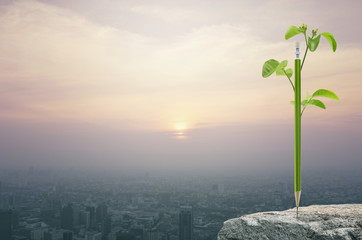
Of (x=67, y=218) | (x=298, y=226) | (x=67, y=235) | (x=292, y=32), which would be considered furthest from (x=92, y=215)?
(x=292, y=32)

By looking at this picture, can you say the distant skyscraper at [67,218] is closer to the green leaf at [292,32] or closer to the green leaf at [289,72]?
the green leaf at [289,72]

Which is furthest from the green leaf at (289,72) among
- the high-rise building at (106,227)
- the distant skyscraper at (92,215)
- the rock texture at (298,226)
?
the distant skyscraper at (92,215)

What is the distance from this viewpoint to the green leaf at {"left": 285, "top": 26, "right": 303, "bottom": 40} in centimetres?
259

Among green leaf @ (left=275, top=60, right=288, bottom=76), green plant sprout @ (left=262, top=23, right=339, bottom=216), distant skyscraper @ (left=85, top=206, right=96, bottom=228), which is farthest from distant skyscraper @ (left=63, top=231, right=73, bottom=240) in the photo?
green leaf @ (left=275, top=60, right=288, bottom=76)

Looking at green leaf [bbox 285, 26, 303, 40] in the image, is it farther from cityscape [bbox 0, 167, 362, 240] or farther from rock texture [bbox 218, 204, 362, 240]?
cityscape [bbox 0, 167, 362, 240]

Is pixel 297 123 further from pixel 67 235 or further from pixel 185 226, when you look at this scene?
pixel 67 235

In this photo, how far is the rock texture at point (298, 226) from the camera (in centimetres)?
220

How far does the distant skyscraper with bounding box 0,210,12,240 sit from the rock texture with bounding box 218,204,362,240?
1231 centimetres

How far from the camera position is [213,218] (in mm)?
12438

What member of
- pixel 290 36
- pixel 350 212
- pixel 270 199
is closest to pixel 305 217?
pixel 350 212

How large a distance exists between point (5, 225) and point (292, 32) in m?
13.3

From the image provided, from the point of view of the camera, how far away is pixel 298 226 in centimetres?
226

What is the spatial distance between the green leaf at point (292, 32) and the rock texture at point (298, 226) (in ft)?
4.94

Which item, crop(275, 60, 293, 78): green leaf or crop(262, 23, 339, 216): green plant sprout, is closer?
crop(262, 23, 339, 216): green plant sprout
